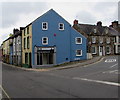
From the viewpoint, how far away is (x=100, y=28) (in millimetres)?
59219

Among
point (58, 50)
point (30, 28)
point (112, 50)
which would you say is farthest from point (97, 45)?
point (30, 28)

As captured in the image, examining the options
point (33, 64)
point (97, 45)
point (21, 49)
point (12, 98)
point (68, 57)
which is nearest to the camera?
point (12, 98)

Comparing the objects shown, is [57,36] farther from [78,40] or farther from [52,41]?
[78,40]

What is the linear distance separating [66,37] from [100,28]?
1930 centimetres

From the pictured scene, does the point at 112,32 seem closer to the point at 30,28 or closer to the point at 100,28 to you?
the point at 100,28

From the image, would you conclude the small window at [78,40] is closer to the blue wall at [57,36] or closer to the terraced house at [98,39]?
the blue wall at [57,36]

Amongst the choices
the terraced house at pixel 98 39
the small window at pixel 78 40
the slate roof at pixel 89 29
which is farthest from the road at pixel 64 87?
the slate roof at pixel 89 29

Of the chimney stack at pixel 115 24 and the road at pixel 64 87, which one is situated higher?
the chimney stack at pixel 115 24

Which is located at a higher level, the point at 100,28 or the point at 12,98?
the point at 100,28

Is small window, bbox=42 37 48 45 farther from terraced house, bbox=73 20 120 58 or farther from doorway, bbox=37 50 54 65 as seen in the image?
terraced house, bbox=73 20 120 58

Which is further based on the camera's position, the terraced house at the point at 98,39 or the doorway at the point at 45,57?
the terraced house at the point at 98,39

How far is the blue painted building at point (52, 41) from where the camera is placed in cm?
4044

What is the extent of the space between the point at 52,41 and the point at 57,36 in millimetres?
1445

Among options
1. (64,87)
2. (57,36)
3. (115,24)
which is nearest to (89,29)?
(115,24)
